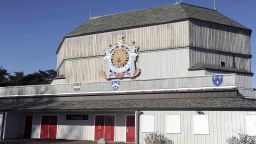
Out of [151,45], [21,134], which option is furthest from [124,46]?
[21,134]

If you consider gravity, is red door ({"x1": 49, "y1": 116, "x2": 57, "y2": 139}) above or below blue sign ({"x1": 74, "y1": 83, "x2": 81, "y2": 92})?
below

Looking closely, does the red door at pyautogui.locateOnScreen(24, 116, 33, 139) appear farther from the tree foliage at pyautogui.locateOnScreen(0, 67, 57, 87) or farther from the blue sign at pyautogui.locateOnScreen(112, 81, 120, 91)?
the tree foliage at pyautogui.locateOnScreen(0, 67, 57, 87)

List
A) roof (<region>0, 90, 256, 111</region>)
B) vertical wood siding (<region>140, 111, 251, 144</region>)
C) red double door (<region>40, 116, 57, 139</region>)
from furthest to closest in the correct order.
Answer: red double door (<region>40, 116, 57, 139</region>) < roof (<region>0, 90, 256, 111</region>) < vertical wood siding (<region>140, 111, 251, 144</region>)

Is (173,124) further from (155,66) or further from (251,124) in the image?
(155,66)

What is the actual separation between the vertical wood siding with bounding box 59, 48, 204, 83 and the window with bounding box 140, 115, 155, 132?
24.0 ft

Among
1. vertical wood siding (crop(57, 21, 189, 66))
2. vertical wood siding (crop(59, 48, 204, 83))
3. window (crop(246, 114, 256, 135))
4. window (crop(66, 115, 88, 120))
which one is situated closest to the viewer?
window (crop(246, 114, 256, 135))

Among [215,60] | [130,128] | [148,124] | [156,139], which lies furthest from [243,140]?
[215,60]

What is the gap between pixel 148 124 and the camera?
89.8ft

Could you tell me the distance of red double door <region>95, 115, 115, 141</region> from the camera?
30984 mm

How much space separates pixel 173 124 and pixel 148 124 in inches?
89.2

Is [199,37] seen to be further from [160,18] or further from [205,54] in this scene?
[160,18]

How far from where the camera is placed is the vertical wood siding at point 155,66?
33000 mm

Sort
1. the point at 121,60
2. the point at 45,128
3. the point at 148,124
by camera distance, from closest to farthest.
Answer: the point at 148,124 < the point at 45,128 < the point at 121,60

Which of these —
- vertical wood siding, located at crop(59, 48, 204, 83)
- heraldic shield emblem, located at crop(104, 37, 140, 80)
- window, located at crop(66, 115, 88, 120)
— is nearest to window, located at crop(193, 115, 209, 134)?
vertical wood siding, located at crop(59, 48, 204, 83)
